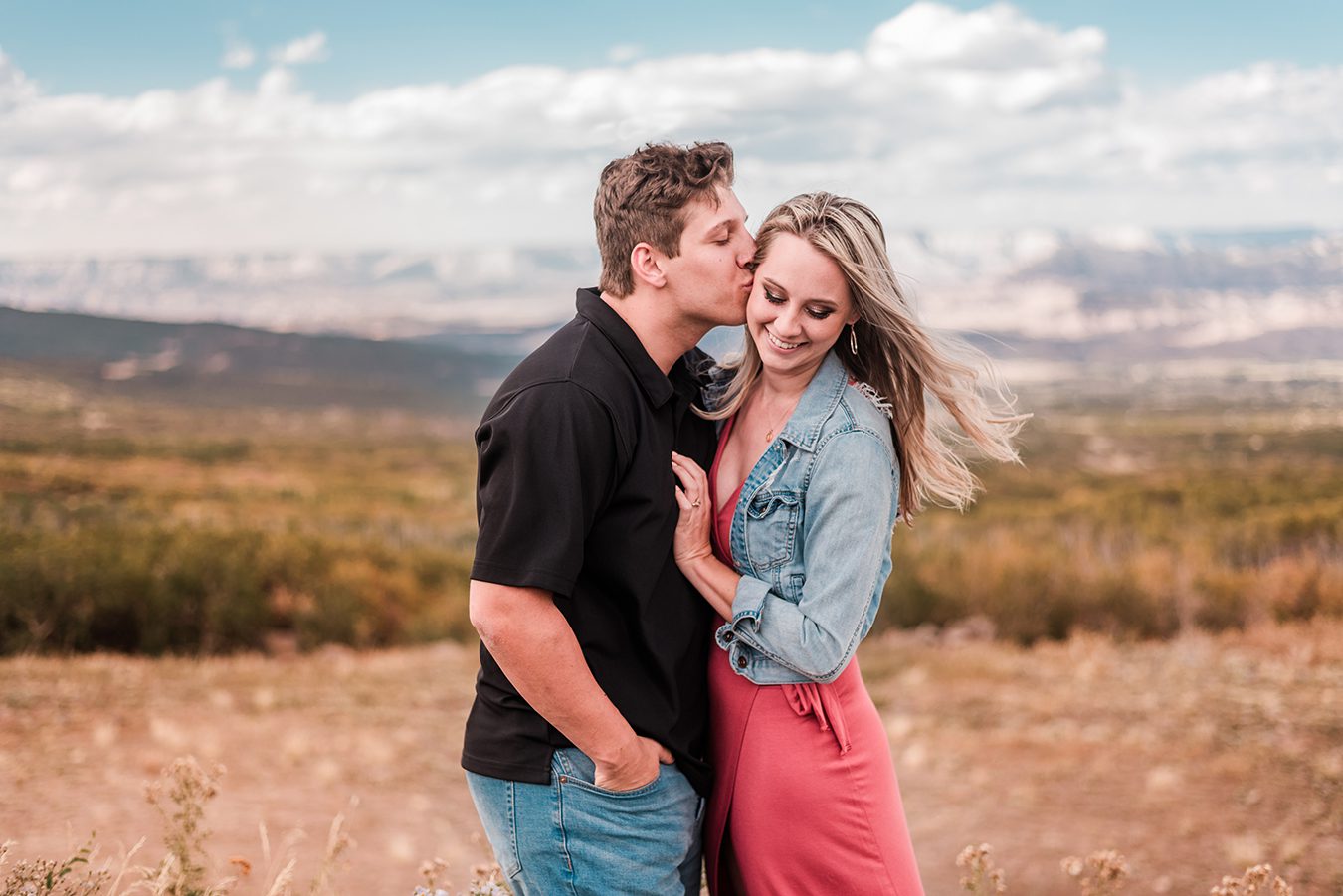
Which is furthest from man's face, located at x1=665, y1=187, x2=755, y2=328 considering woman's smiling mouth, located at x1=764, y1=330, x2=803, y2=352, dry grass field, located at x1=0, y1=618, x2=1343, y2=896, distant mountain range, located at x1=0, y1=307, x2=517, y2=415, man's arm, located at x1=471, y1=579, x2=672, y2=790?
distant mountain range, located at x1=0, y1=307, x2=517, y2=415

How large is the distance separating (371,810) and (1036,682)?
7.36 meters

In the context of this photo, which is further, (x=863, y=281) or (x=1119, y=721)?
(x=1119, y=721)

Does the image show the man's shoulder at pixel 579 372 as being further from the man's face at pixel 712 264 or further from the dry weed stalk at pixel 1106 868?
the dry weed stalk at pixel 1106 868

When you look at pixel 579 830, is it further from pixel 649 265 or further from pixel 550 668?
pixel 649 265

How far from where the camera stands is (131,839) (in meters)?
6.84

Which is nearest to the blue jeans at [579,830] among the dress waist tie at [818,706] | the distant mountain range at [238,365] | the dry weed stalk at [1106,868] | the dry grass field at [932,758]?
the dress waist tie at [818,706]

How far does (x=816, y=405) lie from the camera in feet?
9.77

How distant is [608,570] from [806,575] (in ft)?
1.67

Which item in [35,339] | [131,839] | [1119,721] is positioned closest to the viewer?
[131,839]

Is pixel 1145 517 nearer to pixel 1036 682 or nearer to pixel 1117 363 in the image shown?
pixel 1036 682

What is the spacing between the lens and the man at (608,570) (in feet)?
8.11

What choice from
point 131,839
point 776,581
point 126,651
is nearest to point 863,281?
point 776,581

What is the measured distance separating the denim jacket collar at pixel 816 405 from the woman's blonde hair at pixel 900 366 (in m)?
0.12

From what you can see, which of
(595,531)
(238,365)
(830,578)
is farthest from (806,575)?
(238,365)
